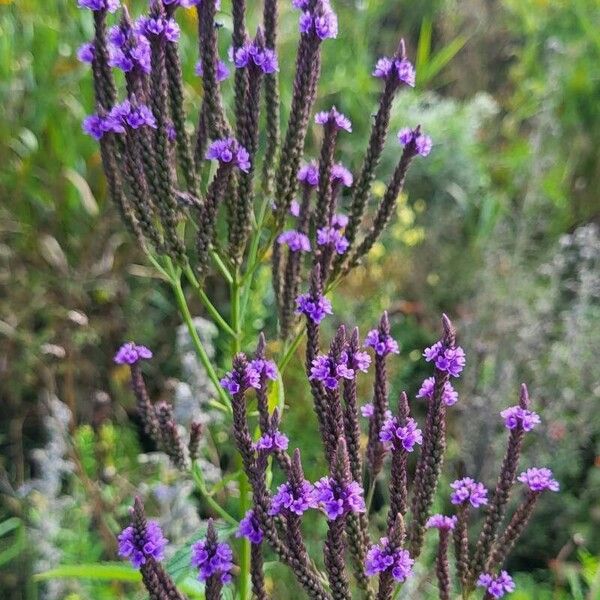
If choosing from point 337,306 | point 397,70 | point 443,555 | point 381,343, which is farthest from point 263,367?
point 337,306

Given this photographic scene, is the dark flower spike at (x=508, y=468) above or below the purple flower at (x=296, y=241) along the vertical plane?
below

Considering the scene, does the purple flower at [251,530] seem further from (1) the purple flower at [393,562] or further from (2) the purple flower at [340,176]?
(2) the purple flower at [340,176]

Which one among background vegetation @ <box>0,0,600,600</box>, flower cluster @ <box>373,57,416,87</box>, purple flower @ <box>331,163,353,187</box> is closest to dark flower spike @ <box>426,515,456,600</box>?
purple flower @ <box>331,163,353,187</box>

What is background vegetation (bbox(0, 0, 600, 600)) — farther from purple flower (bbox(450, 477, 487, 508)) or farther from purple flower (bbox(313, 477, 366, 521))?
purple flower (bbox(313, 477, 366, 521))

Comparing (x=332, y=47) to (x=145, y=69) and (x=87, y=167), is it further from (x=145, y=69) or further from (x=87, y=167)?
(x=145, y=69)

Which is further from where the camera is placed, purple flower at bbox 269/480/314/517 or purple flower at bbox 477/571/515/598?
purple flower at bbox 477/571/515/598

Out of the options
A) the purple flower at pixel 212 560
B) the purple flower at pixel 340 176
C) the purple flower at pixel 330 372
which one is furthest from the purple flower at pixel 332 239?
the purple flower at pixel 212 560

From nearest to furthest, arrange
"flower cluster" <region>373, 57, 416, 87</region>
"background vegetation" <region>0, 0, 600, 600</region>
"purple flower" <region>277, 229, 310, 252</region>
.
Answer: "flower cluster" <region>373, 57, 416, 87</region>, "purple flower" <region>277, 229, 310, 252</region>, "background vegetation" <region>0, 0, 600, 600</region>
